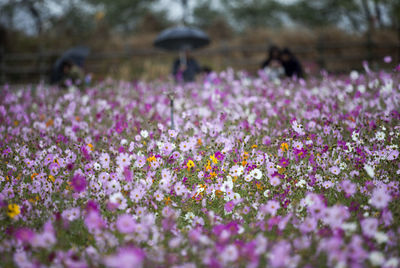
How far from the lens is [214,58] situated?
47.3 feet

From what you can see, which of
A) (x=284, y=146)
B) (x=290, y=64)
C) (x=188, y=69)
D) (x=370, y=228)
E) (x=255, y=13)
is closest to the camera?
(x=370, y=228)

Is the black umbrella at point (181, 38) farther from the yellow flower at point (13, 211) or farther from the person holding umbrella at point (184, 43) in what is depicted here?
the yellow flower at point (13, 211)

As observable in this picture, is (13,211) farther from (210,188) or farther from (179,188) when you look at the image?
(210,188)

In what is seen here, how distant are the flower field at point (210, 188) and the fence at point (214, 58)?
9.83 metres

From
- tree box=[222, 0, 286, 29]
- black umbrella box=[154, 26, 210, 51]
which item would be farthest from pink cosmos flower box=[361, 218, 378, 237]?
tree box=[222, 0, 286, 29]

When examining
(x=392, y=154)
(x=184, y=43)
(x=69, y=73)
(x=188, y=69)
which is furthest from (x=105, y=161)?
(x=184, y=43)

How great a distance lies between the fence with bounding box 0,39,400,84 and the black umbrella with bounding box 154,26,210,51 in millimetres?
3725

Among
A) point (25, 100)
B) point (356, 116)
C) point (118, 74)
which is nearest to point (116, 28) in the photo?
point (118, 74)

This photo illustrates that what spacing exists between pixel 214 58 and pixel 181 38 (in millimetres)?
5541

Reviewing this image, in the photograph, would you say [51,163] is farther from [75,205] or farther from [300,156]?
[300,156]

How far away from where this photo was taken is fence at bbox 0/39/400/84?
539 inches

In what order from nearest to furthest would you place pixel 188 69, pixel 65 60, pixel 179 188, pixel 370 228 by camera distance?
pixel 370 228, pixel 179 188, pixel 65 60, pixel 188 69

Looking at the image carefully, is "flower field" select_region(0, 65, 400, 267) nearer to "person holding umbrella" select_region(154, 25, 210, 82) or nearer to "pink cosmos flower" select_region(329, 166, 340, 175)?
"pink cosmos flower" select_region(329, 166, 340, 175)

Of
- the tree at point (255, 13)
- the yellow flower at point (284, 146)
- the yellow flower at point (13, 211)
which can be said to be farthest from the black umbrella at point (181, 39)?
the tree at point (255, 13)
